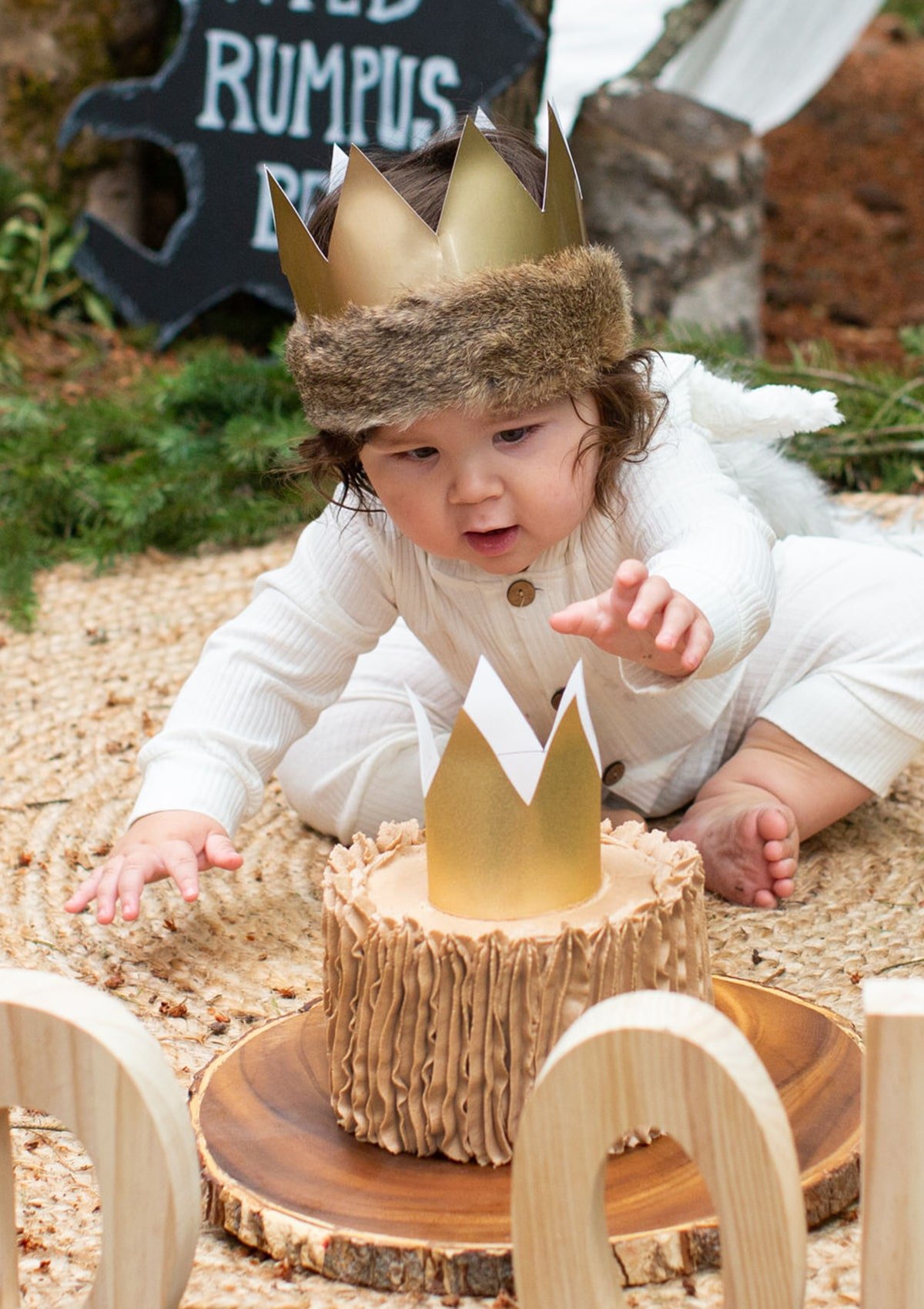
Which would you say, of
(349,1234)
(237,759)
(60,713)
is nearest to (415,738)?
(237,759)

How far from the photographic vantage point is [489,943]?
0.81 meters

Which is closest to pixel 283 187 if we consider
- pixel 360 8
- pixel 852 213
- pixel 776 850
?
pixel 360 8

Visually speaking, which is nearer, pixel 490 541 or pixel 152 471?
pixel 490 541

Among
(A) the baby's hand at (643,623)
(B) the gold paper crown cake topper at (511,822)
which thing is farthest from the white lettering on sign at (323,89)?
(B) the gold paper crown cake topper at (511,822)

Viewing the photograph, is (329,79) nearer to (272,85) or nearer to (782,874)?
(272,85)

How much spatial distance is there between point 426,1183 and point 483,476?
1.51 feet

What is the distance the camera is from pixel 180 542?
211 centimetres

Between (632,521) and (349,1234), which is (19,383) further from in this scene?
(349,1234)

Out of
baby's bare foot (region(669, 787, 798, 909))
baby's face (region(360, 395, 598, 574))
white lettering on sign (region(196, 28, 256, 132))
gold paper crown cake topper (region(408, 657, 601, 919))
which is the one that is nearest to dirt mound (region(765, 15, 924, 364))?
white lettering on sign (region(196, 28, 256, 132))

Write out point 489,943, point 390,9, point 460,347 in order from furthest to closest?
point 390,9
point 460,347
point 489,943

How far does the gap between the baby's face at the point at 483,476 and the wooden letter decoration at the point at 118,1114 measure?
502 mm

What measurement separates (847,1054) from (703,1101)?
362 millimetres

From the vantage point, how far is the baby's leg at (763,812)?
3.95ft

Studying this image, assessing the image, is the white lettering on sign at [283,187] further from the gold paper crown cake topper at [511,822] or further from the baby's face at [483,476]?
the gold paper crown cake topper at [511,822]
